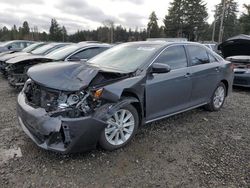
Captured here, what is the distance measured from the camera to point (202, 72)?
4785 millimetres

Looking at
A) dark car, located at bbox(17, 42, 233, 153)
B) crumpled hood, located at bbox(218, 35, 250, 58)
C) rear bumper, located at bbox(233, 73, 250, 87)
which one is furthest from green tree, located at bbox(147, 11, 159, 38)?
dark car, located at bbox(17, 42, 233, 153)

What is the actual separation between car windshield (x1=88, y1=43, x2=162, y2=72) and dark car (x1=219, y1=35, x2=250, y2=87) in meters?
4.51

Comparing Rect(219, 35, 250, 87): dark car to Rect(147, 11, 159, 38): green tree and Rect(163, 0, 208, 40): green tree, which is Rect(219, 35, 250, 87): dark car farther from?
Rect(147, 11, 159, 38): green tree

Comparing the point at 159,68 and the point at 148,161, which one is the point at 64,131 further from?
the point at 159,68

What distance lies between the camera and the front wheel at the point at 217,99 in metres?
5.36

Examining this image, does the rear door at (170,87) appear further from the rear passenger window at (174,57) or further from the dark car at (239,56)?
the dark car at (239,56)

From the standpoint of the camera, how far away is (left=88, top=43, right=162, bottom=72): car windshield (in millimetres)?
3866

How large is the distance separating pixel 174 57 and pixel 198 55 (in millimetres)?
827

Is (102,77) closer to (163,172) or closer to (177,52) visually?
(163,172)

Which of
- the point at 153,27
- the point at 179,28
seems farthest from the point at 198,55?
the point at 153,27

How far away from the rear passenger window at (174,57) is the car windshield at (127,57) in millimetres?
166

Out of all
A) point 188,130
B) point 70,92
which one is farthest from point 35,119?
point 188,130

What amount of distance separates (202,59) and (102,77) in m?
2.57

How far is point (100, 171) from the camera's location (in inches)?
117
